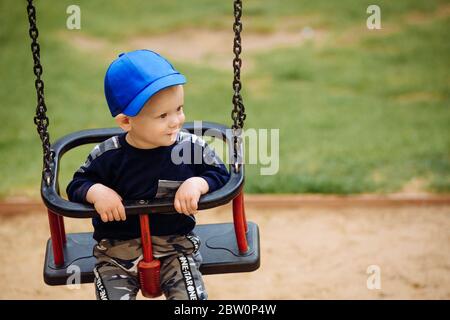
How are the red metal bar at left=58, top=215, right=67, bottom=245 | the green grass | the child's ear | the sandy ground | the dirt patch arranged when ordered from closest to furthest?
the child's ear, the red metal bar at left=58, top=215, right=67, bottom=245, the sandy ground, the green grass, the dirt patch

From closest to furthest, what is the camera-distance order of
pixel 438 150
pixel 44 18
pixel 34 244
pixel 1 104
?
pixel 34 244, pixel 438 150, pixel 1 104, pixel 44 18

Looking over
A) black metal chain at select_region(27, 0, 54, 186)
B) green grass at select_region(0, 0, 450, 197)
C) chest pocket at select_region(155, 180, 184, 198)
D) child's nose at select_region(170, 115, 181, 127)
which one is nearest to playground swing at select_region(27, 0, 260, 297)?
black metal chain at select_region(27, 0, 54, 186)

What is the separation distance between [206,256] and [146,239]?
0.39 metres

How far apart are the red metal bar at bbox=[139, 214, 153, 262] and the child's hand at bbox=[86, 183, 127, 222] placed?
10 centimetres

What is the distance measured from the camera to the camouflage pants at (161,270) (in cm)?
310

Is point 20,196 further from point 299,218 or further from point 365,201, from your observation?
point 365,201

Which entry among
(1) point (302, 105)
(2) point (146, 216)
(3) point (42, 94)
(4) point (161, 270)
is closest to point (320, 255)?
(4) point (161, 270)

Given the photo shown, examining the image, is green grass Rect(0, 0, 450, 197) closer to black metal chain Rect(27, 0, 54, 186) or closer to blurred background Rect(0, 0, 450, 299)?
blurred background Rect(0, 0, 450, 299)

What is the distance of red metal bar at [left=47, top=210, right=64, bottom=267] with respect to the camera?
323 cm

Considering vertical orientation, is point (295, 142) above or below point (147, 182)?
below

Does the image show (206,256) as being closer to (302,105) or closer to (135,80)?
(135,80)

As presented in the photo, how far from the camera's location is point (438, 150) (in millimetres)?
6496

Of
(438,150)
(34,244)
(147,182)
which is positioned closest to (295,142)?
(438,150)
